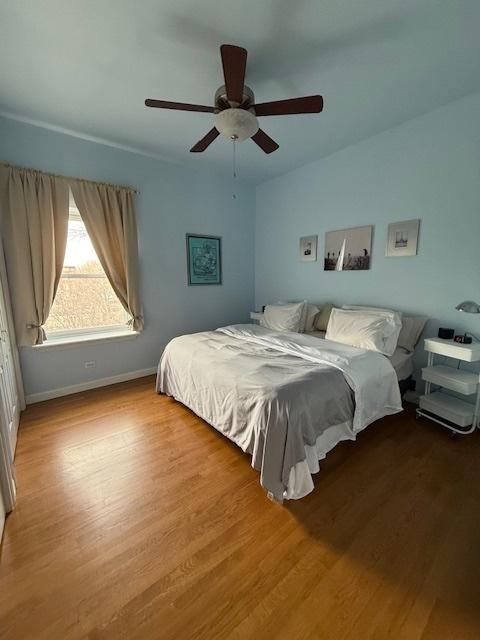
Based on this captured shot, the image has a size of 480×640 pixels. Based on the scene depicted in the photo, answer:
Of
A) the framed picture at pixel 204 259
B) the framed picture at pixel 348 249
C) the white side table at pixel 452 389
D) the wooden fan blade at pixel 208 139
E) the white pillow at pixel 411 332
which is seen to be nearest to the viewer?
the wooden fan blade at pixel 208 139

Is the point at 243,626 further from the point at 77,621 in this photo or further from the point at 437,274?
the point at 437,274

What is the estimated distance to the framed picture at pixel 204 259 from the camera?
12.1 feet

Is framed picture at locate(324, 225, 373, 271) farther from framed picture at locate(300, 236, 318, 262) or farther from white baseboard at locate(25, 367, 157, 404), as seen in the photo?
white baseboard at locate(25, 367, 157, 404)

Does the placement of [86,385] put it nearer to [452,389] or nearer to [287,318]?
[287,318]

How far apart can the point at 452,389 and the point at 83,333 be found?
12.3 ft

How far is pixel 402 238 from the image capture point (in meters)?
2.71

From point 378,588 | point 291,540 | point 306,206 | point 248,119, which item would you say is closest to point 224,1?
point 248,119

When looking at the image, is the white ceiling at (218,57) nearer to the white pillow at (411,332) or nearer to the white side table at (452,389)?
the white pillow at (411,332)

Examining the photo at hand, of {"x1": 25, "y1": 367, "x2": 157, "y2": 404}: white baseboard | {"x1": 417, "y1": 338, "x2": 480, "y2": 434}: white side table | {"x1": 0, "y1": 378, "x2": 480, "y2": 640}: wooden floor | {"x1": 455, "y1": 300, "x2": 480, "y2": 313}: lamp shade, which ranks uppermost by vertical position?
{"x1": 455, "y1": 300, "x2": 480, "y2": 313}: lamp shade

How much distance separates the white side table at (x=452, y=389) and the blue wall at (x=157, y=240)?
2.77 m

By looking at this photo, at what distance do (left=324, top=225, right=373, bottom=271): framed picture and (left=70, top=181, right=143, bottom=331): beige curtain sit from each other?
2.43m

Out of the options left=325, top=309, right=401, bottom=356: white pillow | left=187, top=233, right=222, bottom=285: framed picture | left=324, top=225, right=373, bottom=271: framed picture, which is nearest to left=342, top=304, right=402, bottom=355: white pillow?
left=325, top=309, right=401, bottom=356: white pillow

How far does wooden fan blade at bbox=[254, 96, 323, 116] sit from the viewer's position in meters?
1.64

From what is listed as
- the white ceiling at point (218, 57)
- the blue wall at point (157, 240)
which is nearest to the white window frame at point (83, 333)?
the blue wall at point (157, 240)
